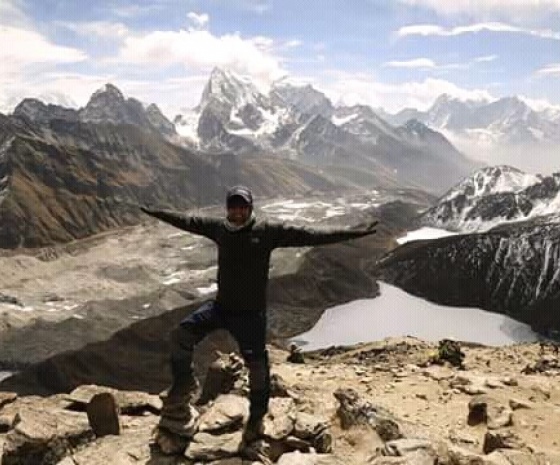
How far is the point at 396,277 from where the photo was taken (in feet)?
509

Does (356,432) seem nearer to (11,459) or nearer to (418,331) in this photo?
(11,459)

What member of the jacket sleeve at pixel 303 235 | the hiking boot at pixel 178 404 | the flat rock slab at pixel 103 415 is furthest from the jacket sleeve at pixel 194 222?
the flat rock slab at pixel 103 415

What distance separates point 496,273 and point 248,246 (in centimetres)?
13277

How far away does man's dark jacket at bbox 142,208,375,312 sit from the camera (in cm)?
1152

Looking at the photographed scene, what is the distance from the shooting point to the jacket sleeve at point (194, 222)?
1184 centimetres

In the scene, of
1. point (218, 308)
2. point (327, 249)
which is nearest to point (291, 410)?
point (218, 308)

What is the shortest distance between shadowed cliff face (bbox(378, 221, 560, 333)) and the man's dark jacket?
114300 millimetres

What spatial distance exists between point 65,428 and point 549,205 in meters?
200

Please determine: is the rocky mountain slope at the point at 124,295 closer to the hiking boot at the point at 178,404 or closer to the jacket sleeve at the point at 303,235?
the hiking boot at the point at 178,404

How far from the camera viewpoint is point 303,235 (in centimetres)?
1153

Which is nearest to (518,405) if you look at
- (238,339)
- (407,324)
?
(238,339)

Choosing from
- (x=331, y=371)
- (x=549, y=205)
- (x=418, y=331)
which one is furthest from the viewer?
(x=549, y=205)

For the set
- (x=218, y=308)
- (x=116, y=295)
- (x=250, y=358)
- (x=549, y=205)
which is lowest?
(x=116, y=295)

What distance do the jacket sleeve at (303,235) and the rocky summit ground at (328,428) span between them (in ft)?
12.4
